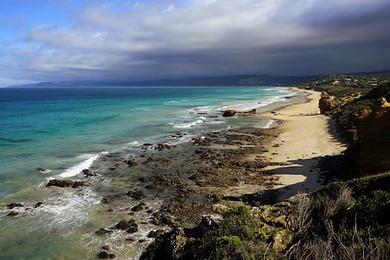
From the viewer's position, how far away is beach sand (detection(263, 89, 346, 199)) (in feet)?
86.9

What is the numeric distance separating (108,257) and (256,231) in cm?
800

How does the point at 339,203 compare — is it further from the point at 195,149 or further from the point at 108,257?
the point at 195,149

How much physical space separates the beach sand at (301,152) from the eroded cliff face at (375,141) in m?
3.15

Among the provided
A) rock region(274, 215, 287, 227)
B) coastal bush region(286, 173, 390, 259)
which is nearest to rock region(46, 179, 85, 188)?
coastal bush region(286, 173, 390, 259)

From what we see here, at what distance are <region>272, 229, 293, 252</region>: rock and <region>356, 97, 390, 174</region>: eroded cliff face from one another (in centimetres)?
1352

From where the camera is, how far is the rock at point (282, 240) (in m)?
10.5

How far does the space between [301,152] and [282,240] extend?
26342 mm

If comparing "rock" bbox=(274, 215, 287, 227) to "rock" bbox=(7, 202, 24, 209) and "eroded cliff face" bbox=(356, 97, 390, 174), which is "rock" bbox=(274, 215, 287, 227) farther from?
"rock" bbox=(7, 202, 24, 209)

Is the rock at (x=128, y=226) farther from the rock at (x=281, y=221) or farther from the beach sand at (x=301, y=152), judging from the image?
the rock at (x=281, y=221)

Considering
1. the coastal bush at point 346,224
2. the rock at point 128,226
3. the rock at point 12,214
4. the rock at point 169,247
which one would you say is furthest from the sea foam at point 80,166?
the coastal bush at point 346,224

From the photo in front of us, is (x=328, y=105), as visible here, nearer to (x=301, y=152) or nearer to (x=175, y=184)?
(x=301, y=152)

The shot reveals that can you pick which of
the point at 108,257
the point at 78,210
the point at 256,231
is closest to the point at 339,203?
the point at 256,231

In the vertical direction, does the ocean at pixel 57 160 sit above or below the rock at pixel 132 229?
above

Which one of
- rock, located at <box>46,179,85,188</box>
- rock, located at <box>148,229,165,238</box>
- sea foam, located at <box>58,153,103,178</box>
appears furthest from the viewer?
sea foam, located at <box>58,153,103,178</box>
